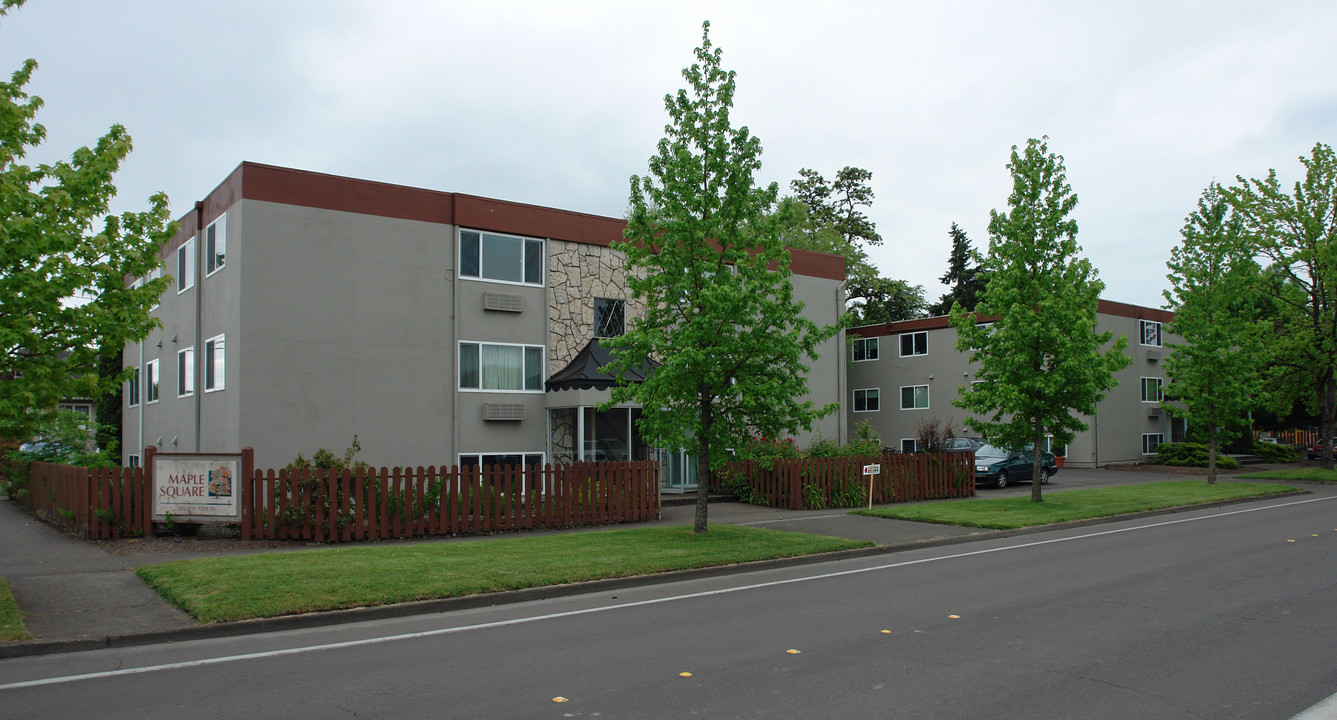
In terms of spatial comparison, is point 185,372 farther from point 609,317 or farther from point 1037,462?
point 1037,462

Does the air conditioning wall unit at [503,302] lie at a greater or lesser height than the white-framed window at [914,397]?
greater

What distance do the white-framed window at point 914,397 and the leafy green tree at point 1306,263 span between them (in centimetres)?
1332

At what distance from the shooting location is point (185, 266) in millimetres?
22375

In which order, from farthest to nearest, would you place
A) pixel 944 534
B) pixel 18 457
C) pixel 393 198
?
pixel 18 457
pixel 393 198
pixel 944 534

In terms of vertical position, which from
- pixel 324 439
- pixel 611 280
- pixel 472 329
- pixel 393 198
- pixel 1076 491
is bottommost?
pixel 1076 491

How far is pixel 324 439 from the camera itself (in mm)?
19109

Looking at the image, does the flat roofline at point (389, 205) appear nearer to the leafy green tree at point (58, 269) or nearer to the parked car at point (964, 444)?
the leafy green tree at point (58, 269)

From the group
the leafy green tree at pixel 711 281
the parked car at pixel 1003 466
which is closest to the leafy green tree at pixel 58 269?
the leafy green tree at pixel 711 281

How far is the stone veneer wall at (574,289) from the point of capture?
22.5 metres

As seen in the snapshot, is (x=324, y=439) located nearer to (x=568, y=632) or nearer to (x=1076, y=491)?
(x=568, y=632)

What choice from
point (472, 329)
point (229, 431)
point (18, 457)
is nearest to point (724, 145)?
point (472, 329)

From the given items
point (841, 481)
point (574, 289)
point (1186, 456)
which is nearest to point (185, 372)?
point (574, 289)

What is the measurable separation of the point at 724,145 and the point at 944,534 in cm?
811

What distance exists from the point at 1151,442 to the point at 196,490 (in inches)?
1697
